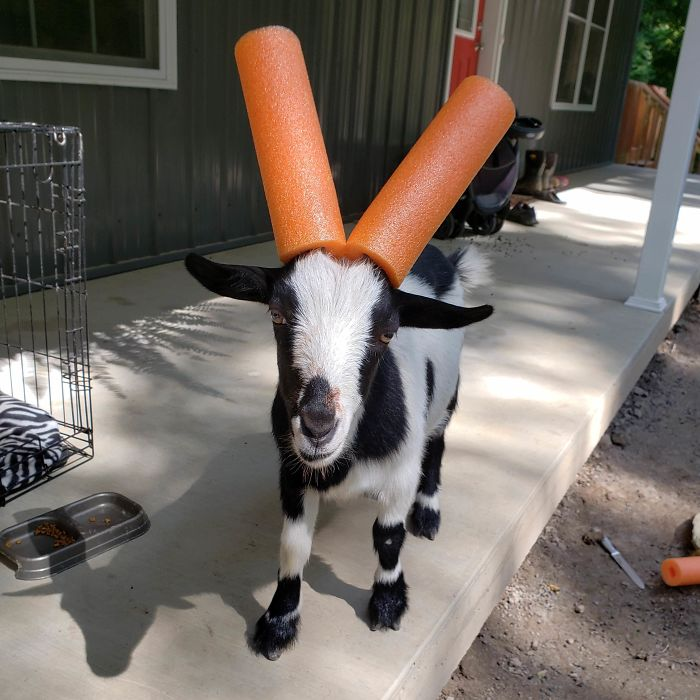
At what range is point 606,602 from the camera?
9.30ft

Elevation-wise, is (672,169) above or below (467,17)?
below

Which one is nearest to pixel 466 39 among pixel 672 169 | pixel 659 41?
→ pixel 672 169

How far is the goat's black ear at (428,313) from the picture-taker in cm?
174

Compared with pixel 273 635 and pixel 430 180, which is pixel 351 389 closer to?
pixel 430 180

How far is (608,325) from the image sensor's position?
4.88 metres

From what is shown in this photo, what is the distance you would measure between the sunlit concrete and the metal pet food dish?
44 mm

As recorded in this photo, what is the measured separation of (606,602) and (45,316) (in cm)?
272

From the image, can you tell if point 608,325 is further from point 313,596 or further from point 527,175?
point 527,175

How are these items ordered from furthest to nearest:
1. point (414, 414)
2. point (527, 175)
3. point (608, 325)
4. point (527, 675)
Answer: point (527, 175) → point (608, 325) → point (527, 675) → point (414, 414)

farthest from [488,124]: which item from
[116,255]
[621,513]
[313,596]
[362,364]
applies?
[116,255]

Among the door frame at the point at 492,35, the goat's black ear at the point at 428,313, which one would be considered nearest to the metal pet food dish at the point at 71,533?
the goat's black ear at the point at 428,313

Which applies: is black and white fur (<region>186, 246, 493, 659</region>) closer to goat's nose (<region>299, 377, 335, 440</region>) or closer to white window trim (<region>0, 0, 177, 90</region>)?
goat's nose (<region>299, 377, 335, 440</region>)

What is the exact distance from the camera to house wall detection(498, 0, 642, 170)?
32.6 feet

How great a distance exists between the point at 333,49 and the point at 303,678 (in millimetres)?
5805
